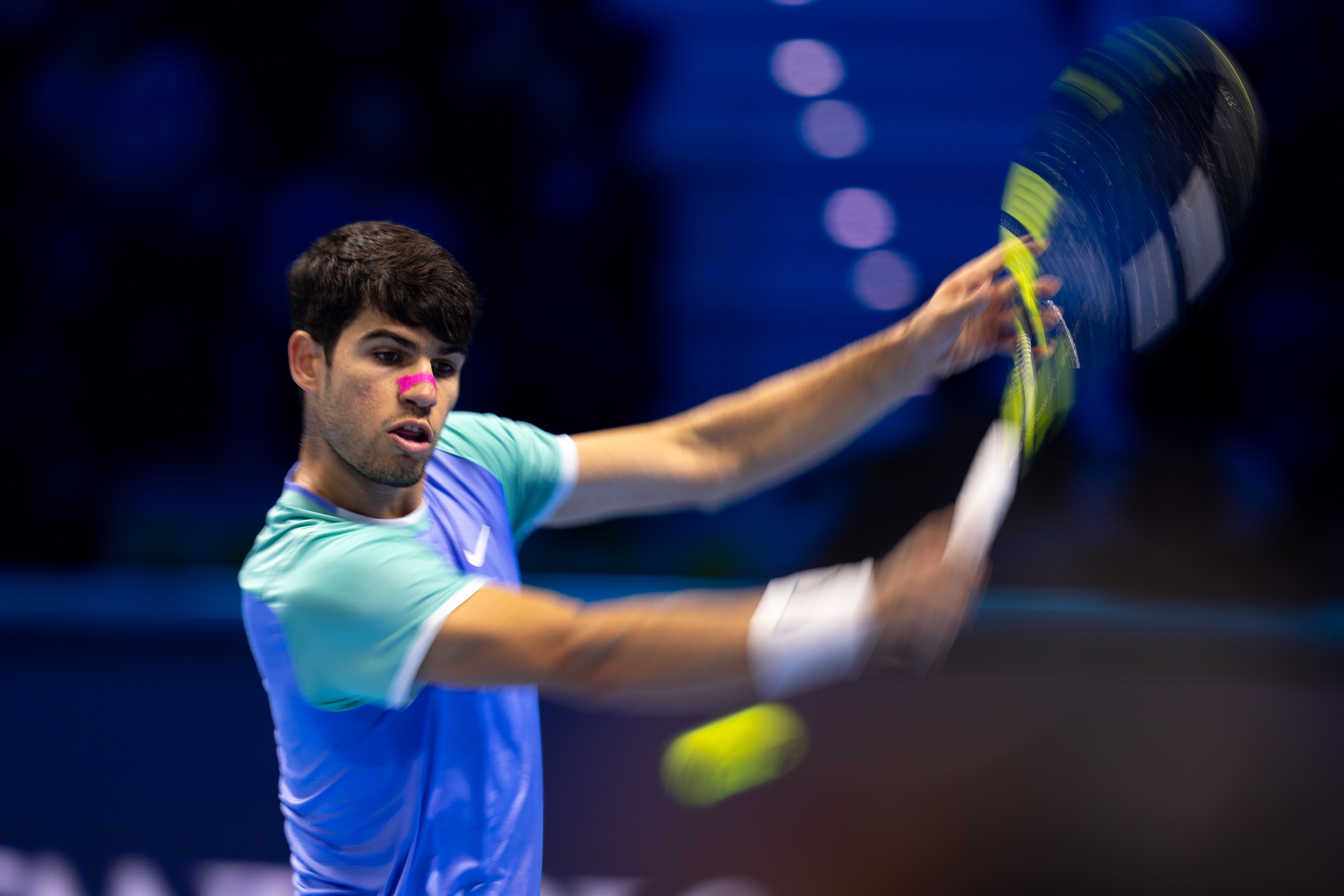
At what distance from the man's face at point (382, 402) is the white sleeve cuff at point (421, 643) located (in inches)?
8.1

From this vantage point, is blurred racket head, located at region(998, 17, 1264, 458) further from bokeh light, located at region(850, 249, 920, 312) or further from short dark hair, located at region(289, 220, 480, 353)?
bokeh light, located at region(850, 249, 920, 312)

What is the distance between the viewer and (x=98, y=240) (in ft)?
9.30

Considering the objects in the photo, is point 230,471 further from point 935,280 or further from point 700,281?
point 935,280

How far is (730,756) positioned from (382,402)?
64.2 inches

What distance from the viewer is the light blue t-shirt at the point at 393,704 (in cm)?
103

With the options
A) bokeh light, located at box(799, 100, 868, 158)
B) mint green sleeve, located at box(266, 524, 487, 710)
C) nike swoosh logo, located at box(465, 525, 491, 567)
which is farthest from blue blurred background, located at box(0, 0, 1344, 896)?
mint green sleeve, located at box(266, 524, 487, 710)

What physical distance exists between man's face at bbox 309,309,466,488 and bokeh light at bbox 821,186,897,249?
5.90ft

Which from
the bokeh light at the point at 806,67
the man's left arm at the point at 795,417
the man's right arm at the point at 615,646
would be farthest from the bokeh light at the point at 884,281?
the man's right arm at the point at 615,646

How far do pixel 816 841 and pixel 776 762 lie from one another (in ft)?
0.63

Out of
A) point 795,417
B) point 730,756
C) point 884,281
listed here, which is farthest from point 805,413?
point 884,281

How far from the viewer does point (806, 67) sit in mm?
2809

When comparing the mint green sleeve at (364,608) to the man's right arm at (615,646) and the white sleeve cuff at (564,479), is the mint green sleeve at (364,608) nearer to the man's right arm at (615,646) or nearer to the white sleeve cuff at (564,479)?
the man's right arm at (615,646)

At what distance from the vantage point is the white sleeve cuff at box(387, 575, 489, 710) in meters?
0.99

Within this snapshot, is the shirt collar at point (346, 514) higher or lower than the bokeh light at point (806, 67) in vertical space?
lower
